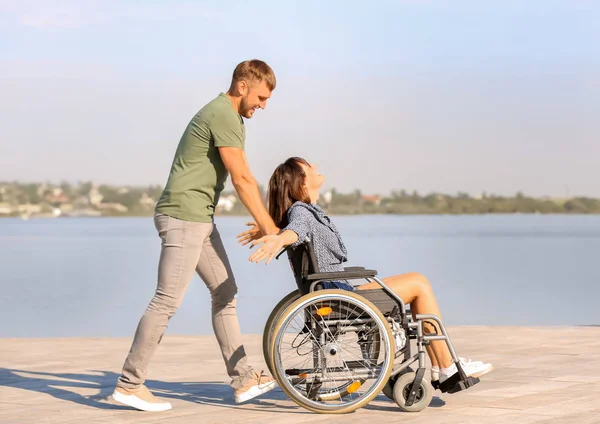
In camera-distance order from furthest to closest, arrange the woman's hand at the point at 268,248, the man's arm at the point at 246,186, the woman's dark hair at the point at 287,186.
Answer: the woman's dark hair at the point at 287,186 < the man's arm at the point at 246,186 < the woman's hand at the point at 268,248

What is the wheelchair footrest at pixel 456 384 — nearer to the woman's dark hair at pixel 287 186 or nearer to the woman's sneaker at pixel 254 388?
the woman's sneaker at pixel 254 388

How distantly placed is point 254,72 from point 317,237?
87cm

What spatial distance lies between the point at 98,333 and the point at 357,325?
458 inches

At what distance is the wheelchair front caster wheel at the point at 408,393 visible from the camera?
17.2ft

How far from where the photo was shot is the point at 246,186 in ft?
17.5

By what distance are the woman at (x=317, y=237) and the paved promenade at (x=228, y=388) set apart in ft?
0.86

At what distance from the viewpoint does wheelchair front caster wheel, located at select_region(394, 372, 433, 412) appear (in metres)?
5.24

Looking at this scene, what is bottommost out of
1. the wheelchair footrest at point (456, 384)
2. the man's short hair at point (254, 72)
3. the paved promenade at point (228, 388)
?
the paved promenade at point (228, 388)

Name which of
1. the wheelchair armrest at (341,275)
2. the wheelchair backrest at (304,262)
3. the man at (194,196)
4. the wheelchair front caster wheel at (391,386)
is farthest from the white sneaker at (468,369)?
the man at (194,196)

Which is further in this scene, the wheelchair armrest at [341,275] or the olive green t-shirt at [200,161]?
the olive green t-shirt at [200,161]

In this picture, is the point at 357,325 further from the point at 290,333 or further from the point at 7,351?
the point at 7,351

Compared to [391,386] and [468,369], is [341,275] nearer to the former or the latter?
[391,386]

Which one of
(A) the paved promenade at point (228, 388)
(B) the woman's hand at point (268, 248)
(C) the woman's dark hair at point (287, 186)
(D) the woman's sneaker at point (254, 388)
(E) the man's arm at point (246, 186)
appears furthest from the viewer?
(D) the woman's sneaker at point (254, 388)

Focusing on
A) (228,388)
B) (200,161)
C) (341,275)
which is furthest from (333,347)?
(228,388)
